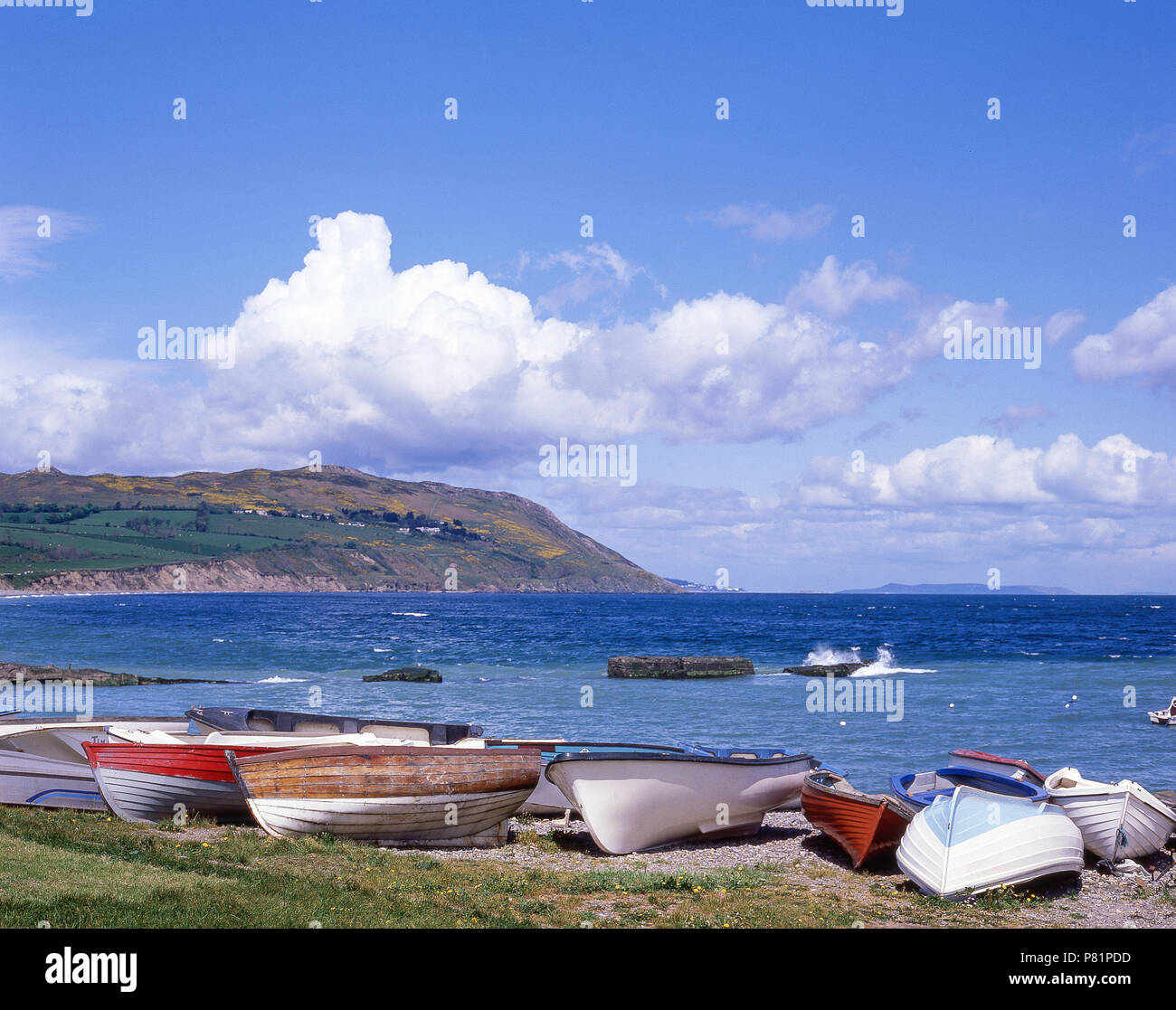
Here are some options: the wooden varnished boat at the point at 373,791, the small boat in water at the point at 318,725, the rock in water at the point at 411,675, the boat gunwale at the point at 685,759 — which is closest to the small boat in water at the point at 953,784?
the boat gunwale at the point at 685,759

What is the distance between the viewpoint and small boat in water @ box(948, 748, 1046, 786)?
19.2 meters

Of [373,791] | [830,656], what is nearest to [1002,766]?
[373,791]

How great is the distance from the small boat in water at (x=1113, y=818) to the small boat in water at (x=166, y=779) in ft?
35.5

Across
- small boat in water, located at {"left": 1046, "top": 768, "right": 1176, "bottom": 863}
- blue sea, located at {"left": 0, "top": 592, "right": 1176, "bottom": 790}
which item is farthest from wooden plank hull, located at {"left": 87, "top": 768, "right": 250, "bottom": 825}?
blue sea, located at {"left": 0, "top": 592, "right": 1176, "bottom": 790}

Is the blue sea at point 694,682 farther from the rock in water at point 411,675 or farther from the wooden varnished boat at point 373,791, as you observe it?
the wooden varnished boat at point 373,791

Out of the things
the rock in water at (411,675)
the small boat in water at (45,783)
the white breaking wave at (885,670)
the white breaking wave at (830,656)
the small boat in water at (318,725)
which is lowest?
the white breaking wave at (830,656)

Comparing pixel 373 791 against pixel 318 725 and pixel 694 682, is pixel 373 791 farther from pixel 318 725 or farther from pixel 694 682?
pixel 694 682

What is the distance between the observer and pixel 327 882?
1181cm

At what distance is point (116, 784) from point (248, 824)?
229cm

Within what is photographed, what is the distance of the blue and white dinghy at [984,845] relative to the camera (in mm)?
13273

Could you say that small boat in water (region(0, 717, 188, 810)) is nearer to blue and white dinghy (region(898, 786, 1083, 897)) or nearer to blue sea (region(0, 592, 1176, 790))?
blue and white dinghy (region(898, 786, 1083, 897))

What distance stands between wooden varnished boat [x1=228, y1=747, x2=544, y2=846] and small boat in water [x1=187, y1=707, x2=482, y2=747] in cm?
457
